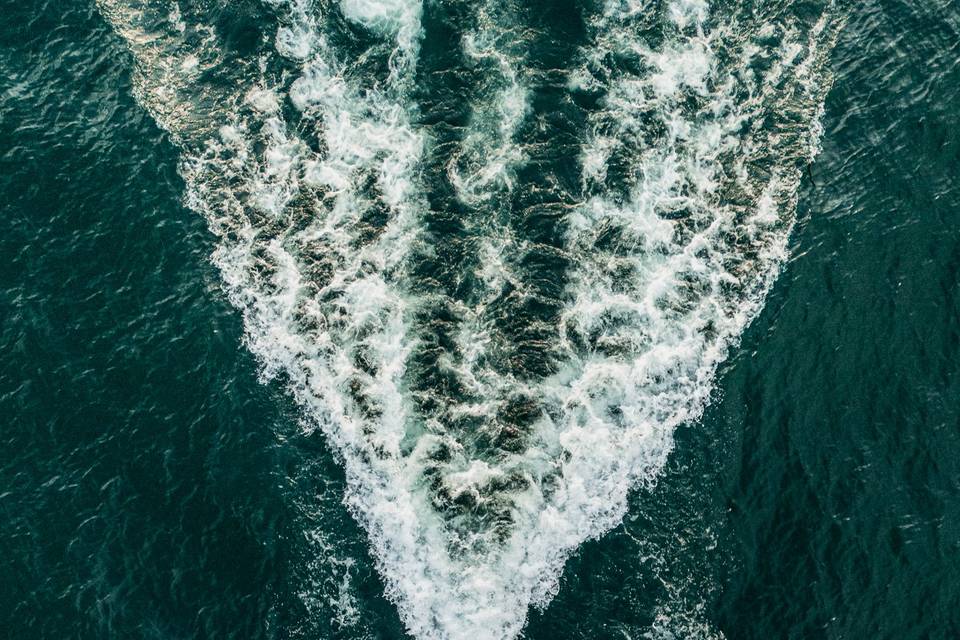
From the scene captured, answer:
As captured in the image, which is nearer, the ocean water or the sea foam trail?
the ocean water

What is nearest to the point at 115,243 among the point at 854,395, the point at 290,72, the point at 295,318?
the point at 295,318

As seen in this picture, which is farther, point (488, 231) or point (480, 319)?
point (488, 231)

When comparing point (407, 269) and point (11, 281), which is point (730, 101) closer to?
point (407, 269)

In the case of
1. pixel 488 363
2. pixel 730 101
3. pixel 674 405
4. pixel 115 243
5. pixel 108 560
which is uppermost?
pixel 730 101

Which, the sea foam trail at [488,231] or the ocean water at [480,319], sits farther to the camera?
the sea foam trail at [488,231]

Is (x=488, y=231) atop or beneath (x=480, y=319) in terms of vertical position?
atop
